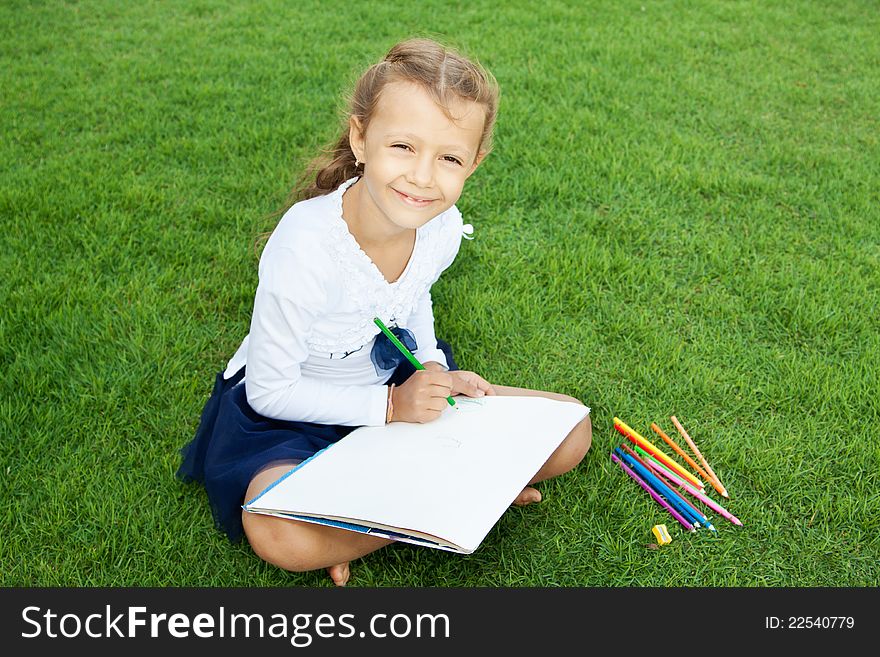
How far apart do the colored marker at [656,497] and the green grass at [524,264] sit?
0.02m

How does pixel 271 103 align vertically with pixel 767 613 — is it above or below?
above

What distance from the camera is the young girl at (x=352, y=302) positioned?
4.90 ft

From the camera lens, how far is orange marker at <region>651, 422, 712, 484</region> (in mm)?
1917

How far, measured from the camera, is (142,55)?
359 cm

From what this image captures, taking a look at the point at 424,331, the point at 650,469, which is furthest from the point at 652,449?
the point at 424,331

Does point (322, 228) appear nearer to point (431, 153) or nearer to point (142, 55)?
point (431, 153)

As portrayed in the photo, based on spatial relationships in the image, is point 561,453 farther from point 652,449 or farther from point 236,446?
point 236,446

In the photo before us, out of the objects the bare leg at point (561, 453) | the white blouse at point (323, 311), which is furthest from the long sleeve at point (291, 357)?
the bare leg at point (561, 453)

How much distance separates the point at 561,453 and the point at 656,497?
0.24 metres

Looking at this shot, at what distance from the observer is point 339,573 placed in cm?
164

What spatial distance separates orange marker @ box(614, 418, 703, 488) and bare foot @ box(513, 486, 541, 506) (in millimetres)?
279

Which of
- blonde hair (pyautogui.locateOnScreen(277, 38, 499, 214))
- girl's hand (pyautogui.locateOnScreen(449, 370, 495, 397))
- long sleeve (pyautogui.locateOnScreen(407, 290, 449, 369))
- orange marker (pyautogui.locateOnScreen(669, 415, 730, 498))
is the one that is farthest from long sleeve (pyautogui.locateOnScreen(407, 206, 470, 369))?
orange marker (pyautogui.locateOnScreen(669, 415, 730, 498))

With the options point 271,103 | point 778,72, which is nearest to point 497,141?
point 271,103

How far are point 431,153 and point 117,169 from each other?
1729 millimetres
